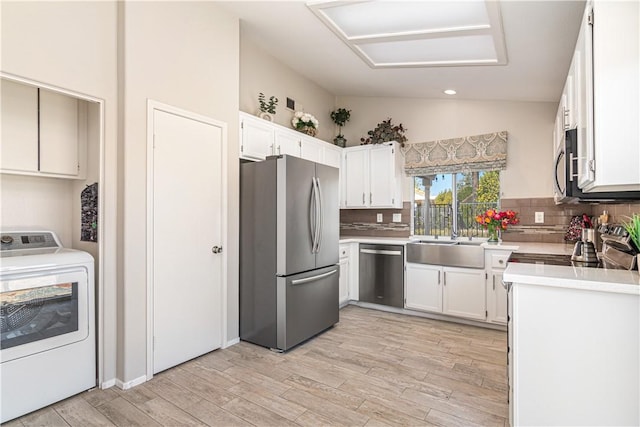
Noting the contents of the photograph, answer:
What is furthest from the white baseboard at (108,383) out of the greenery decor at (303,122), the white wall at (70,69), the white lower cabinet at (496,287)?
the white lower cabinet at (496,287)

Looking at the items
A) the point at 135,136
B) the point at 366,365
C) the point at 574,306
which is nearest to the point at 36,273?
the point at 135,136

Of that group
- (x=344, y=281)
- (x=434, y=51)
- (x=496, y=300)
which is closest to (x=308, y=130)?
(x=434, y=51)

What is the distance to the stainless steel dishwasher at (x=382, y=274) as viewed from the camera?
4234 mm

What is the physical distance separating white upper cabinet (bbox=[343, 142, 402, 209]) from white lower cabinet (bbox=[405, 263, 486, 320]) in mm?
1033

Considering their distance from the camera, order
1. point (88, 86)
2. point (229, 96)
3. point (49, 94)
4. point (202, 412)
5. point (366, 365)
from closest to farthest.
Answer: point (202, 412) → point (88, 86) → point (49, 94) → point (366, 365) → point (229, 96)

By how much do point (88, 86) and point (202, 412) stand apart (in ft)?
7.30

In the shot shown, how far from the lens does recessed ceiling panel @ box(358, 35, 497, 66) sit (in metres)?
2.93

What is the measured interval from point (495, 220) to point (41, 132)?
13.8ft

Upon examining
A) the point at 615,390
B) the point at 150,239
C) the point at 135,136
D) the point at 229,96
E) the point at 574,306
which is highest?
the point at 229,96

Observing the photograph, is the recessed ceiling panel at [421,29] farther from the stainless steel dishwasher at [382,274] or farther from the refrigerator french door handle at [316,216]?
the stainless steel dishwasher at [382,274]

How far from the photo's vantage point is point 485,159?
168 inches

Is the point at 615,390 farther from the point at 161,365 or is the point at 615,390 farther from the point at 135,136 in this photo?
the point at 135,136

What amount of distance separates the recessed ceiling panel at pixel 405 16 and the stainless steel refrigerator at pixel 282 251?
1.21m

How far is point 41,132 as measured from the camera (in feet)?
8.06
